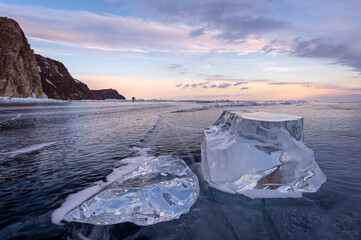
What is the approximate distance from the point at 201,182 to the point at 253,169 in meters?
1.02

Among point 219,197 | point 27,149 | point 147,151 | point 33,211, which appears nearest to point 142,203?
point 219,197

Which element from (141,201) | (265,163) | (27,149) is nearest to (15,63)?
(27,149)

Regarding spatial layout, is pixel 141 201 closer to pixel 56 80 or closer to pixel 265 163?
pixel 265 163

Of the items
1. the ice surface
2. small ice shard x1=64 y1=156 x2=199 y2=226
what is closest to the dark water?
small ice shard x1=64 y1=156 x2=199 y2=226

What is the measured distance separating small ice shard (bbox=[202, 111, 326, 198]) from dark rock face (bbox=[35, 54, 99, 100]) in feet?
460

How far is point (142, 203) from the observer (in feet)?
7.82

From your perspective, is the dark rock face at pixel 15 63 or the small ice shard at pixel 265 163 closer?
the small ice shard at pixel 265 163

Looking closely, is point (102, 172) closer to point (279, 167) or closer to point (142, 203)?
point (142, 203)

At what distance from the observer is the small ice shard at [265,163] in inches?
111

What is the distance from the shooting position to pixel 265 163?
9.46 ft

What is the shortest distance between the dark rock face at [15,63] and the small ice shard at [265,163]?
240 feet

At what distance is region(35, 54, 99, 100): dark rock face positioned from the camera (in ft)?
378

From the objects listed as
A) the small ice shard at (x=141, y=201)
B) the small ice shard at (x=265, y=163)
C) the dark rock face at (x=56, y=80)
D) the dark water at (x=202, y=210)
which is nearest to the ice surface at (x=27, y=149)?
the dark water at (x=202, y=210)

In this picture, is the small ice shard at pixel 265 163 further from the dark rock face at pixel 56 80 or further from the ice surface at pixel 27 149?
the dark rock face at pixel 56 80
